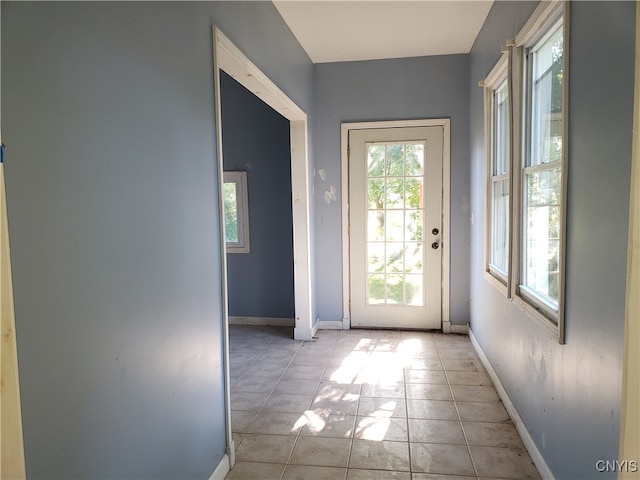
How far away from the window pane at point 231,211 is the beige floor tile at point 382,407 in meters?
Result: 2.43

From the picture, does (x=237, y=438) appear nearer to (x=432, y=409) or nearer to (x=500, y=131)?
(x=432, y=409)

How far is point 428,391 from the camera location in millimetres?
2943

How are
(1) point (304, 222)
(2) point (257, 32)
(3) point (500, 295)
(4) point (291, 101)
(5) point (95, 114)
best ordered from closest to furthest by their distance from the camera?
(5) point (95, 114) < (2) point (257, 32) < (3) point (500, 295) < (4) point (291, 101) < (1) point (304, 222)

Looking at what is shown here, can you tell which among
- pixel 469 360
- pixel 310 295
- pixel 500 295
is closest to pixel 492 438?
pixel 500 295

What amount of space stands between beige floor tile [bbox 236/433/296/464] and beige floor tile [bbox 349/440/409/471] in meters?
0.36

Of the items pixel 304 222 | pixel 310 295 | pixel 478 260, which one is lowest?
pixel 310 295

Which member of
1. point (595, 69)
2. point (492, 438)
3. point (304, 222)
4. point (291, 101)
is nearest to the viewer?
point (595, 69)

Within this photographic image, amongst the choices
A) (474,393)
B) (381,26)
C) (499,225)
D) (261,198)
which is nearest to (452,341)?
(474,393)

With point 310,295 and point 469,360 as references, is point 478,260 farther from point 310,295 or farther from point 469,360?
point 310,295

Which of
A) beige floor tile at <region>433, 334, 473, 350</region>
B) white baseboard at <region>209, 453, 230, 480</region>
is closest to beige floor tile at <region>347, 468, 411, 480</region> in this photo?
white baseboard at <region>209, 453, 230, 480</region>

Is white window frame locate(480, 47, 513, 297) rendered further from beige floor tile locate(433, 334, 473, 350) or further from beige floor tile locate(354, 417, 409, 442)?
beige floor tile locate(354, 417, 409, 442)

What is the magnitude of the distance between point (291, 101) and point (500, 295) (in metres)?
2.13

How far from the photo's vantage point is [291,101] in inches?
133

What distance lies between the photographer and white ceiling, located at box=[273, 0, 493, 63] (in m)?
3.03
